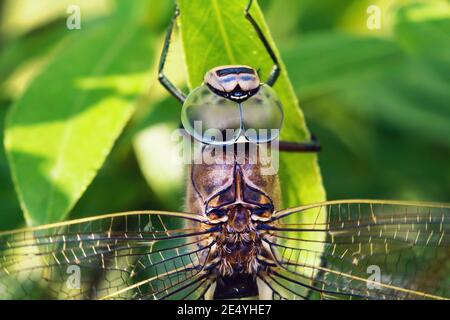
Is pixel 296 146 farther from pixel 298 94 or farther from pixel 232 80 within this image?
pixel 298 94

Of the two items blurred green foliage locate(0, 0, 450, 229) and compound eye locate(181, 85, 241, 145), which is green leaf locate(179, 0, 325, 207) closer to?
compound eye locate(181, 85, 241, 145)

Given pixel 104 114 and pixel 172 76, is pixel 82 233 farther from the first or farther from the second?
pixel 172 76

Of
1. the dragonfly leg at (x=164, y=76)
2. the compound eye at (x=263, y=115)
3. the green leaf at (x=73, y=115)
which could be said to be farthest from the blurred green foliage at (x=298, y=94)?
the compound eye at (x=263, y=115)

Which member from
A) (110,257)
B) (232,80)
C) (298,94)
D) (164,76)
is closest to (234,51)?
(232,80)

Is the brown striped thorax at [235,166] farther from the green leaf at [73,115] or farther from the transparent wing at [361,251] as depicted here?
the green leaf at [73,115]

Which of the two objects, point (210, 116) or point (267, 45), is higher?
point (267, 45)

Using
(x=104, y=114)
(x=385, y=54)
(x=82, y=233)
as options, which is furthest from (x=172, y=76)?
(x=82, y=233)

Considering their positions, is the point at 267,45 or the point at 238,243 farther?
the point at 238,243

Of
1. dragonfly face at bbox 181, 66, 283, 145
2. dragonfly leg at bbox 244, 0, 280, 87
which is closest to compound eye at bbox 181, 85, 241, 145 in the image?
dragonfly face at bbox 181, 66, 283, 145
